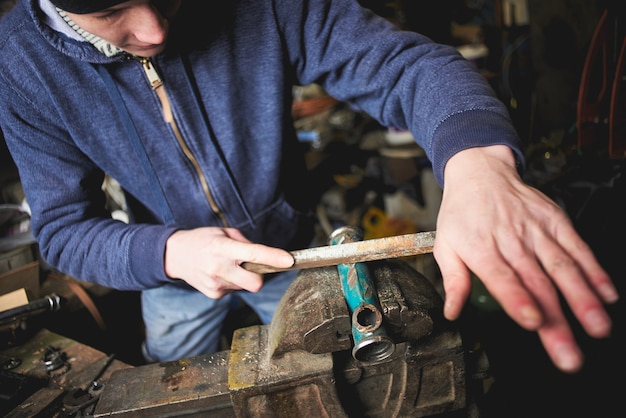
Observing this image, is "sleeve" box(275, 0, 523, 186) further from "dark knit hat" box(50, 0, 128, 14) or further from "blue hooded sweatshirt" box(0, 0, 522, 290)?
"dark knit hat" box(50, 0, 128, 14)

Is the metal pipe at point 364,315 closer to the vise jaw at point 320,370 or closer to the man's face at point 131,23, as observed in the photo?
the vise jaw at point 320,370

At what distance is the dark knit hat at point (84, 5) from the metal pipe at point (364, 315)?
2.26 feet

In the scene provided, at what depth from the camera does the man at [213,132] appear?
2.57ft

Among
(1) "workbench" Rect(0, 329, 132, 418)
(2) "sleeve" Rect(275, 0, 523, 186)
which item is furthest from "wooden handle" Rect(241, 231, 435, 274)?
(1) "workbench" Rect(0, 329, 132, 418)

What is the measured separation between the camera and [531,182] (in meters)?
1.77

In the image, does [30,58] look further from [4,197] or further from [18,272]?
[4,197]

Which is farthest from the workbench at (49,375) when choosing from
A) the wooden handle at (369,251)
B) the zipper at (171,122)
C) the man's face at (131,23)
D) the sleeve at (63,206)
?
the man's face at (131,23)

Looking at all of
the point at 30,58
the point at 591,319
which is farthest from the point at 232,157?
the point at 591,319

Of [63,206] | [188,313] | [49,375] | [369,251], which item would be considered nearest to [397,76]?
[369,251]

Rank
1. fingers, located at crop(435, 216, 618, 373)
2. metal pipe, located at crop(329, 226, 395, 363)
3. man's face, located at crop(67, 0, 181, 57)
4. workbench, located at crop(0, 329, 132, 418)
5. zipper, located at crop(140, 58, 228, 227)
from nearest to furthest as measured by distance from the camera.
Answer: fingers, located at crop(435, 216, 618, 373) < metal pipe, located at crop(329, 226, 395, 363) < man's face, located at crop(67, 0, 181, 57) < workbench, located at crop(0, 329, 132, 418) < zipper, located at crop(140, 58, 228, 227)

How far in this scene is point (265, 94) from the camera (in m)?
1.29

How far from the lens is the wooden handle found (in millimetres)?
848

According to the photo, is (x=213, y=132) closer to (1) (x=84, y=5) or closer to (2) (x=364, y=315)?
(1) (x=84, y=5)

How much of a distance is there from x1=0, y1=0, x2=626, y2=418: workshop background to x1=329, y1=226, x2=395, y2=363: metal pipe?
1.00 ft
